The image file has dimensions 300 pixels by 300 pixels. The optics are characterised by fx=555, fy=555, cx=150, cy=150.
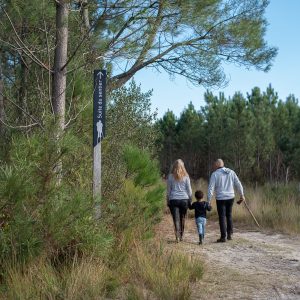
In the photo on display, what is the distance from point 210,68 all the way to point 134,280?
661 cm

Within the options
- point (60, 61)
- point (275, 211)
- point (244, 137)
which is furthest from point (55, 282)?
point (244, 137)

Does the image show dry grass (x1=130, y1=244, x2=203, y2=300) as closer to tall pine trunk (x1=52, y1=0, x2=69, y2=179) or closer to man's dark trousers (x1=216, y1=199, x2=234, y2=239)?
tall pine trunk (x1=52, y1=0, x2=69, y2=179)

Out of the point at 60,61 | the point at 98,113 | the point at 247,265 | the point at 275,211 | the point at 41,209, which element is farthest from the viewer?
the point at 275,211

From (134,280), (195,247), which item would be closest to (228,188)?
(195,247)

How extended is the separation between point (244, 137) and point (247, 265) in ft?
57.0

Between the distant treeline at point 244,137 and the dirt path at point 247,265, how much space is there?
41.8ft

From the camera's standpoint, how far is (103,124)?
673 centimetres

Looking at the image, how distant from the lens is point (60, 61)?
7.29m

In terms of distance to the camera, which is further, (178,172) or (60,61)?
(178,172)

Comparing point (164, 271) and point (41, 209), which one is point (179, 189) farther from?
point (41, 209)

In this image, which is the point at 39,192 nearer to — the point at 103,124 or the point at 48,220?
the point at 48,220

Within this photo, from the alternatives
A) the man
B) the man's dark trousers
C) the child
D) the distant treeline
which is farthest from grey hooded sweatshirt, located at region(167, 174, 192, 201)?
the distant treeline

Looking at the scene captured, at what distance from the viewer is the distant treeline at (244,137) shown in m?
24.7

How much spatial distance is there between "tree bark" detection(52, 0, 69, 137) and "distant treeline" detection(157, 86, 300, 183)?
1550 centimetres
